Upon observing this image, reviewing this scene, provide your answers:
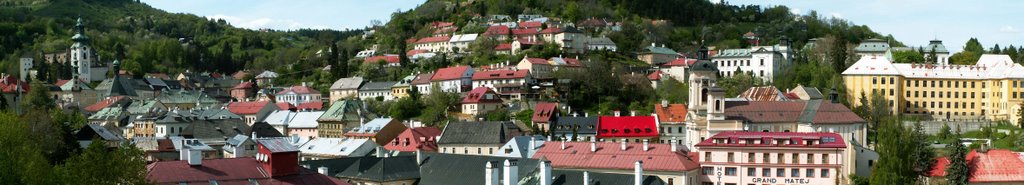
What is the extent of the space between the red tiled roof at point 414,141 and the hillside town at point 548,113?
183mm

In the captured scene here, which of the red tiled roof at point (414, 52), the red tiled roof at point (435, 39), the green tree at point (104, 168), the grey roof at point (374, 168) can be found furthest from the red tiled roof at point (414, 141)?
the red tiled roof at point (435, 39)

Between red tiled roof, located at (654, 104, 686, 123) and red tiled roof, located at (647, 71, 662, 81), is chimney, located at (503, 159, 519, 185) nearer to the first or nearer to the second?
red tiled roof, located at (654, 104, 686, 123)

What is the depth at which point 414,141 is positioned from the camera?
2783 inches

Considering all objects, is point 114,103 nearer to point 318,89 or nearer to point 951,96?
point 318,89

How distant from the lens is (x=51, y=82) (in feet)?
426

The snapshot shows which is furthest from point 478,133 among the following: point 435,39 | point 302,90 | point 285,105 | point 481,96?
point 435,39

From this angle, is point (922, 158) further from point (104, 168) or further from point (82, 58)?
point (82, 58)

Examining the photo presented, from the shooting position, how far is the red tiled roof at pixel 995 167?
154ft

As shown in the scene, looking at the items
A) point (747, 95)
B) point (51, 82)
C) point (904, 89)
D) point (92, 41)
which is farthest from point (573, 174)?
point (92, 41)

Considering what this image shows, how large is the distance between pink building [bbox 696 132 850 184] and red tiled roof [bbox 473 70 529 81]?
44.3 meters

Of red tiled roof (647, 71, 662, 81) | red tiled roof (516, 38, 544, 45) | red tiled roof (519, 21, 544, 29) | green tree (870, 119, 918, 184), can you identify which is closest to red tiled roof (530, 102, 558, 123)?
red tiled roof (647, 71, 662, 81)

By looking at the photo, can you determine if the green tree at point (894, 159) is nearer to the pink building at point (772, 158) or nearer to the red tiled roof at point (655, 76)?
the pink building at point (772, 158)

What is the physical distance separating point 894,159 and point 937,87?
122 ft

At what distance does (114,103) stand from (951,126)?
251 ft
